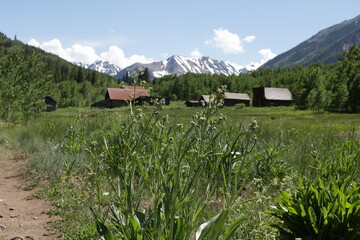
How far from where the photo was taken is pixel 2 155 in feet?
29.9

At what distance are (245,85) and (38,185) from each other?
453ft

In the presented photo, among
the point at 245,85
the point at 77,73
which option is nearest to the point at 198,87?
the point at 245,85

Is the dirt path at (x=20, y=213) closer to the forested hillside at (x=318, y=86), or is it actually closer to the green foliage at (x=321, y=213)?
the green foliage at (x=321, y=213)

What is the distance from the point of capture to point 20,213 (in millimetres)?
4340

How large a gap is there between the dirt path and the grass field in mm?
225

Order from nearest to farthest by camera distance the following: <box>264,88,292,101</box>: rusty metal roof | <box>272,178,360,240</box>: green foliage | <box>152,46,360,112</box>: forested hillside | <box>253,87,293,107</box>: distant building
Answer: <box>272,178,360,240</box>: green foliage < <box>152,46,360,112</box>: forested hillside < <box>253,87,293,107</box>: distant building < <box>264,88,292,101</box>: rusty metal roof

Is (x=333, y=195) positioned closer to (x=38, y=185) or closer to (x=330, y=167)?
(x=330, y=167)

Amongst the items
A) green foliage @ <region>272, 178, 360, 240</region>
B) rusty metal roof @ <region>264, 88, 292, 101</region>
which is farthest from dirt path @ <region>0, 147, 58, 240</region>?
rusty metal roof @ <region>264, 88, 292, 101</region>

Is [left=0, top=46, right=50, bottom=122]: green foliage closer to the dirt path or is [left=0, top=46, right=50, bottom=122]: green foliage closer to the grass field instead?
the grass field

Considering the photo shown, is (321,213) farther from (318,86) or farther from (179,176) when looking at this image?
(318,86)

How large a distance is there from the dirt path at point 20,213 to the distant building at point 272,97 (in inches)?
3761

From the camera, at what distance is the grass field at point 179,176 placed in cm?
200

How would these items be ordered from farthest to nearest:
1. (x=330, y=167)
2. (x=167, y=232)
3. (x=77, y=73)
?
(x=77, y=73)
(x=330, y=167)
(x=167, y=232)

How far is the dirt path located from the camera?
11.7ft
